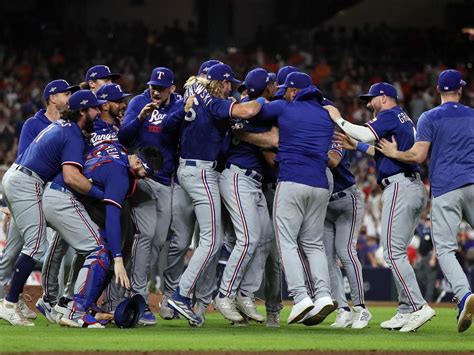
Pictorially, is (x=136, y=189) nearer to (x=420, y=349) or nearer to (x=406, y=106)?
(x=420, y=349)

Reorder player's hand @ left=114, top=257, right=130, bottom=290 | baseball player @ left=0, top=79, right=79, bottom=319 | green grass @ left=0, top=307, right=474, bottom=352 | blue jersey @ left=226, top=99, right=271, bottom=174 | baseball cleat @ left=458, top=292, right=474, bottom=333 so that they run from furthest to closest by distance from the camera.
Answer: baseball player @ left=0, top=79, right=79, bottom=319 < blue jersey @ left=226, top=99, right=271, bottom=174 < player's hand @ left=114, top=257, right=130, bottom=290 < baseball cleat @ left=458, top=292, right=474, bottom=333 < green grass @ left=0, top=307, right=474, bottom=352

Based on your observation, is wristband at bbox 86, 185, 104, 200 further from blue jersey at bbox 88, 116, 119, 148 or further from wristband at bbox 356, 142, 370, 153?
wristband at bbox 356, 142, 370, 153

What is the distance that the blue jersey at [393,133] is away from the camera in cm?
999

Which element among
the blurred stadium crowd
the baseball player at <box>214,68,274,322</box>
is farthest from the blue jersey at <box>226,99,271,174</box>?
the blurred stadium crowd

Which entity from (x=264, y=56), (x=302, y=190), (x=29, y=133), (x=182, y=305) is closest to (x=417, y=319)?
(x=302, y=190)

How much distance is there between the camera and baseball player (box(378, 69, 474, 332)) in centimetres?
946

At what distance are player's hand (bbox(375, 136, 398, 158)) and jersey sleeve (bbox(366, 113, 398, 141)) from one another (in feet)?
0.20

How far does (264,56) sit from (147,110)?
17.4 meters

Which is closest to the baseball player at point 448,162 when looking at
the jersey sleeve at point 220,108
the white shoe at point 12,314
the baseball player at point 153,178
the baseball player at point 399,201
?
the baseball player at point 399,201

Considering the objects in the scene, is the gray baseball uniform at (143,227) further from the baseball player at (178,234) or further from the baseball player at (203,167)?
the baseball player at (203,167)

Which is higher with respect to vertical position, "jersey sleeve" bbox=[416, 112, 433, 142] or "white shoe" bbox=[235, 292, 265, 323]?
"jersey sleeve" bbox=[416, 112, 433, 142]

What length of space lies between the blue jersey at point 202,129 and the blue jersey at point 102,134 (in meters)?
0.64

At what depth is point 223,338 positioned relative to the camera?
866cm

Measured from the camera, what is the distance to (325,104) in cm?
1009
